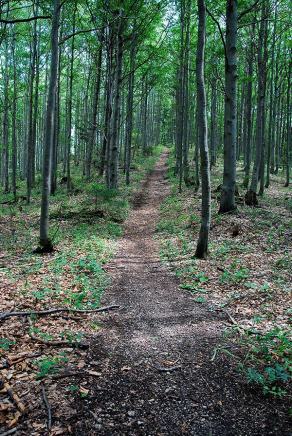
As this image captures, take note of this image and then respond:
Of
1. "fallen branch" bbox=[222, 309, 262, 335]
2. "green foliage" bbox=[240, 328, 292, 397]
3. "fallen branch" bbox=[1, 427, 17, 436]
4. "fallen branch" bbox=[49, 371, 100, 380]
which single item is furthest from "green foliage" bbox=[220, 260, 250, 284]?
"fallen branch" bbox=[1, 427, 17, 436]

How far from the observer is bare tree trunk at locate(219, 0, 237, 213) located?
11984 mm

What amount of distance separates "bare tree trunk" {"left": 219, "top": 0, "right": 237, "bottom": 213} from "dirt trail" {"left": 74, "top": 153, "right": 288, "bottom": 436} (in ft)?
22.2

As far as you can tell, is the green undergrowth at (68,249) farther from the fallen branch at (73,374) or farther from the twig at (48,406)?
the twig at (48,406)

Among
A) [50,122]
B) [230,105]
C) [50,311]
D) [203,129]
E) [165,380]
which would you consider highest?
[230,105]

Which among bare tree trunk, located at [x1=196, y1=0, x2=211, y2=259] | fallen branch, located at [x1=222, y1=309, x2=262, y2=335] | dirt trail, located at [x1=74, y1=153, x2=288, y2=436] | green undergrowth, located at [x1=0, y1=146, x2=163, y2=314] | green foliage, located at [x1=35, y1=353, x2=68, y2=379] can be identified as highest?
bare tree trunk, located at [x1=196, y1=0, x2=211, y2=259]

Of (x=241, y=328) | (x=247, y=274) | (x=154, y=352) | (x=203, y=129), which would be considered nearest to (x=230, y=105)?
(x=203, y=129)

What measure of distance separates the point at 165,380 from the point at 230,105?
1056 cm

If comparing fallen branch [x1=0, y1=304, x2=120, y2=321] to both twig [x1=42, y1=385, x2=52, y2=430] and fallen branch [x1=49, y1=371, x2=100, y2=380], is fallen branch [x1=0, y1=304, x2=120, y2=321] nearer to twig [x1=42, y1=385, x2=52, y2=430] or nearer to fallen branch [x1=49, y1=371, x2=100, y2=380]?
fallen branch [x1=49, y1=371, x2=100, y2=380]

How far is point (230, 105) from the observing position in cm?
1235

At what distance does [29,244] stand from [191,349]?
7.67 m

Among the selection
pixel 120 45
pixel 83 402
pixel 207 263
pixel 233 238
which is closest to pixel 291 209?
pixel 233 238

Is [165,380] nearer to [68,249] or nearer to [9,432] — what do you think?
[9,432]

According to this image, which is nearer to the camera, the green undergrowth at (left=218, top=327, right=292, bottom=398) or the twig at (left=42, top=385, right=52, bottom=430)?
the twig at (left=42, top=385, right=52, bottom=430)

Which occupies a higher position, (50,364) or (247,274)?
(247,274)
